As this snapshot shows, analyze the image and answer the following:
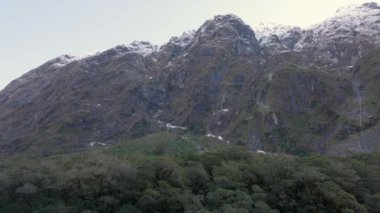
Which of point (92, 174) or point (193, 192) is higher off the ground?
point (92, 174)

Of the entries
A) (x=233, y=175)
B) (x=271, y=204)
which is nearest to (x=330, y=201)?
(x=271, y=204)

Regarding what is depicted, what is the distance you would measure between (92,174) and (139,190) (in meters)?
9.29

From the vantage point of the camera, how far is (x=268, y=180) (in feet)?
330

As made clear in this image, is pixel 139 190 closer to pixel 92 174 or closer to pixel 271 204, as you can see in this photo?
pixel 92 174

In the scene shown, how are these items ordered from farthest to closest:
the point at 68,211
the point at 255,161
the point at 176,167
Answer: the point at 255,161 < the point at 176,167 < the point at 68,211

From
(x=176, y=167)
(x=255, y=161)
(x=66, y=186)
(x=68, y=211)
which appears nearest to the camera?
(x=68, y=211)

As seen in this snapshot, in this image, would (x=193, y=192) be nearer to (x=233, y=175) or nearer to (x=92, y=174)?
(x=233, y=175)

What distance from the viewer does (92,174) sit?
3826 inches

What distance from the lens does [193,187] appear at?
331ft

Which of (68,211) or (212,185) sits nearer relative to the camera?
(68,211)

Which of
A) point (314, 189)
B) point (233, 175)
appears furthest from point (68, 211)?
point (314, 189)

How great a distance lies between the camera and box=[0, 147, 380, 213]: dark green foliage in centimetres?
8838

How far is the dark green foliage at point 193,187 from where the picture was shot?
88.4 metres

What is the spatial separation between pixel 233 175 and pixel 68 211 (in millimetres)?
31836
